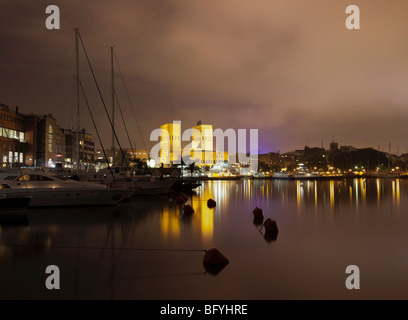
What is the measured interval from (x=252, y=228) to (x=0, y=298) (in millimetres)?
13101

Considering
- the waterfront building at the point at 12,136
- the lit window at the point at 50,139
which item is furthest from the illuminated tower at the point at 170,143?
the waterfront building at the point at 12,136

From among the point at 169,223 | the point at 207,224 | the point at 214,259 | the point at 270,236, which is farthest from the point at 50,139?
the point at 214,259

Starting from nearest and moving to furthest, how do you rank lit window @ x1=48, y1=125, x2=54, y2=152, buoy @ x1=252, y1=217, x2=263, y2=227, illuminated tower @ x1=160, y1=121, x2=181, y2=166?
buoy @ x1=252, y1=217, x2=263, y2=227
lit window @ x1=48, y1=125, x2=54, y2=152
illuminated tower @ x1=160, y1=121, x2=181, y2=166

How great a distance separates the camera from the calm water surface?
8539 millimetres

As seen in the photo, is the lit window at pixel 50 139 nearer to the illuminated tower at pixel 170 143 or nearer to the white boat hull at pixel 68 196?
the white boat hull at pixel 68 196

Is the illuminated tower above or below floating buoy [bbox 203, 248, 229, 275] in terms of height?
above

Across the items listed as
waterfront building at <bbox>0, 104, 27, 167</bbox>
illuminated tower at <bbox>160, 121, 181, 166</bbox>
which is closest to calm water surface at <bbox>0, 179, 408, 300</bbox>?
waterfront building at <bbox>0, 104, 27, 167</bbox>

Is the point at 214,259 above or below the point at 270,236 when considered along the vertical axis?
above

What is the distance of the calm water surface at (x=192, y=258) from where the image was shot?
8.54 meters

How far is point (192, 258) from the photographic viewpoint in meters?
11.7

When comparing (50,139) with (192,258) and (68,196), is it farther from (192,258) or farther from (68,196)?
(192,258)

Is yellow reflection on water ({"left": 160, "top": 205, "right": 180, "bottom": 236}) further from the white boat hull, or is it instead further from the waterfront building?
the waterfront building
